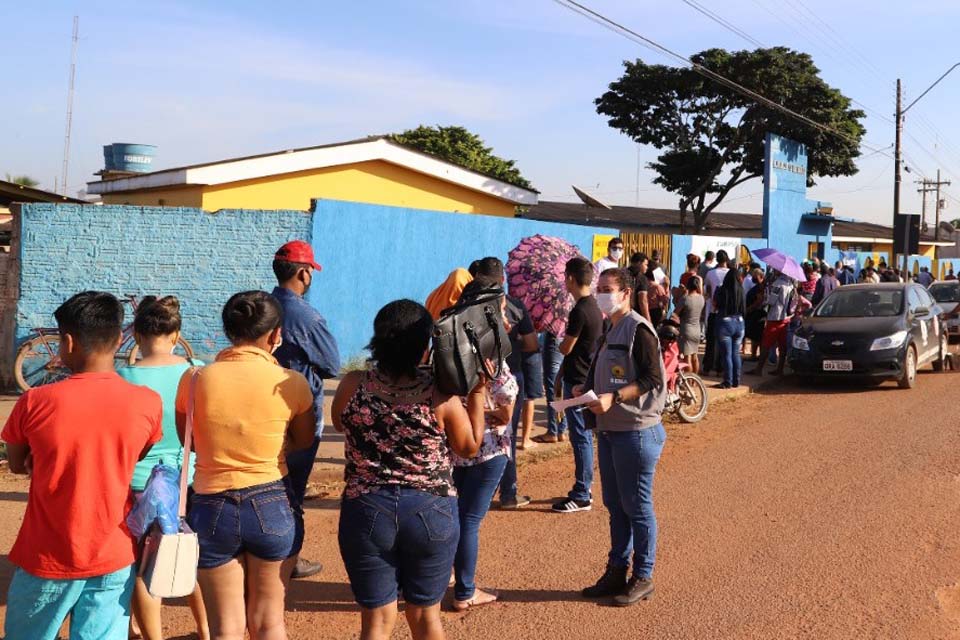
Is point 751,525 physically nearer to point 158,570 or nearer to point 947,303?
point 158,570

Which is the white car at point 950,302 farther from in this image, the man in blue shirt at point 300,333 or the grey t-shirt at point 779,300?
the man in blue shirt at point 300,333

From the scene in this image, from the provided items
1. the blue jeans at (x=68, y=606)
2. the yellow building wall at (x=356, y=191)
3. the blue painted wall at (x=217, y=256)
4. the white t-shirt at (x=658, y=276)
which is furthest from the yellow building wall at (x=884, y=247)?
the blue jeans at (x=68, y=606)

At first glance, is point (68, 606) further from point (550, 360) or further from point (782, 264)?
point (782, 264)

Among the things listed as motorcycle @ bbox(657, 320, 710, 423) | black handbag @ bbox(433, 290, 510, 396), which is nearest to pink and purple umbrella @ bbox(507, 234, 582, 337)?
motorcycle @ bbox(657, 320, 710, 423)

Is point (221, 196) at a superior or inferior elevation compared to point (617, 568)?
superior

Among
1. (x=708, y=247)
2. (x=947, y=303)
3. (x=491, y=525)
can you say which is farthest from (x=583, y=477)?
(x=947, y=303)

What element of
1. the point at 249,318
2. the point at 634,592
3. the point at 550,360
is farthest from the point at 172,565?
the point at 550,360

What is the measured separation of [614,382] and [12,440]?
315 centimetres

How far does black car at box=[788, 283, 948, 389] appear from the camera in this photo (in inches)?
552

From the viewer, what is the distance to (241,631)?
3.76 m

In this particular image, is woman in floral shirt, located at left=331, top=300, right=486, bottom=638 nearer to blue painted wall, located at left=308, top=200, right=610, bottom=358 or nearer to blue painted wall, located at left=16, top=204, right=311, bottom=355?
blue painted wall, located at left=16, top=204, right=311, bottom=355

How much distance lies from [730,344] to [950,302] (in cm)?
1081

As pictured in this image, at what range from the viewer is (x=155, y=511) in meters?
3.50

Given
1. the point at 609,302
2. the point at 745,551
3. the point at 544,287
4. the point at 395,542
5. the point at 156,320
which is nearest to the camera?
the point at 395,542
